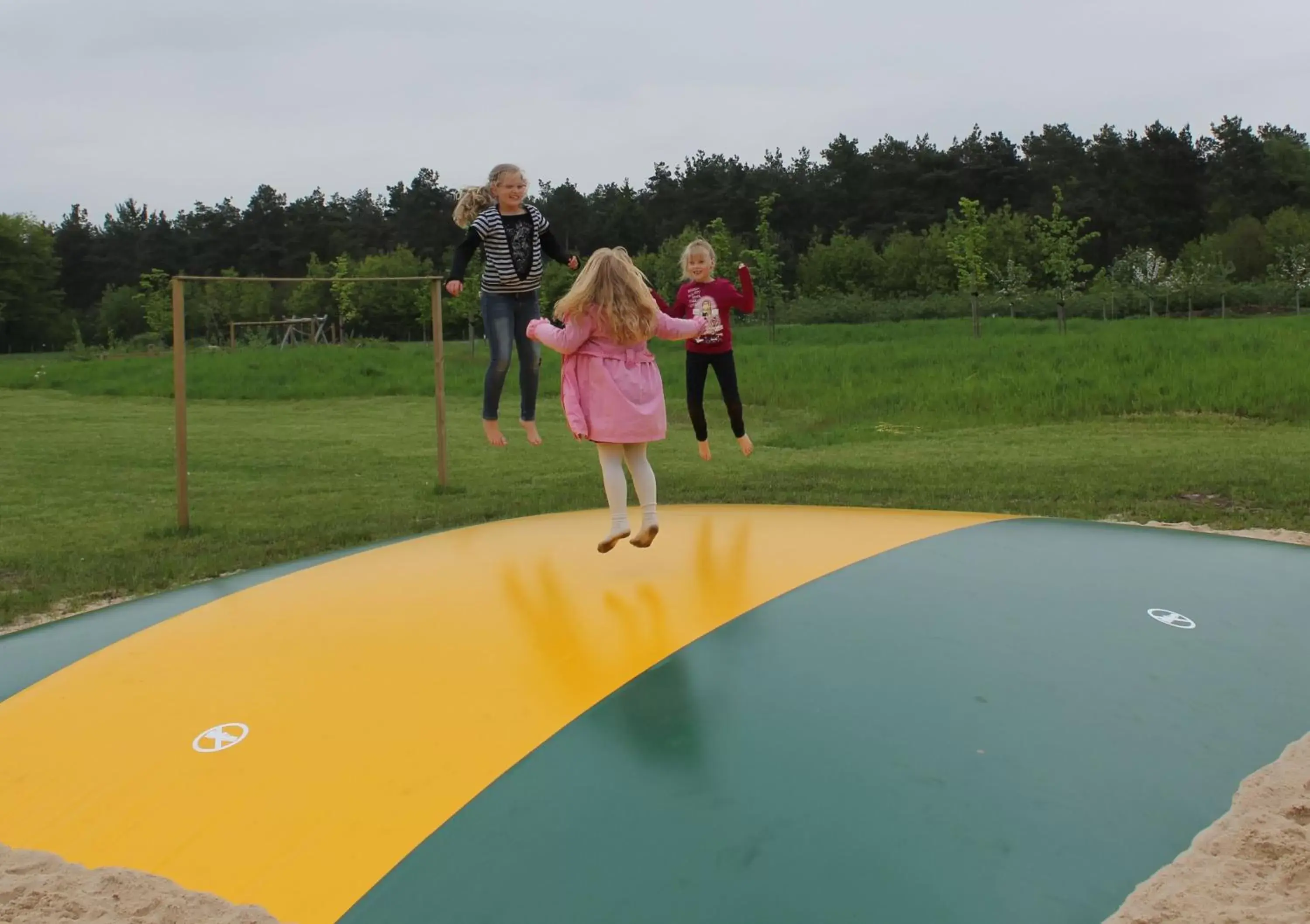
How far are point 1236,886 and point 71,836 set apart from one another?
340 cm

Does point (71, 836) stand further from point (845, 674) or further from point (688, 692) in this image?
point (845, 674)

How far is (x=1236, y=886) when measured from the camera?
3092 millimetres

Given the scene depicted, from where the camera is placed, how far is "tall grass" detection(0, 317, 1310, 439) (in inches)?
651

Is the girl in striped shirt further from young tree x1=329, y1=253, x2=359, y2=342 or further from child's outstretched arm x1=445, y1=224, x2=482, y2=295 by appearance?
young tree x1=329, y1=253, x2=359, y2=342

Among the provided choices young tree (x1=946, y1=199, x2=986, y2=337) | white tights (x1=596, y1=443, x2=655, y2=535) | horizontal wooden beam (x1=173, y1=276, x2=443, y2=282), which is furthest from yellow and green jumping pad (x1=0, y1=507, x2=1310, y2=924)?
young tree (x1=946, y1=199, x2=986, y2=337)

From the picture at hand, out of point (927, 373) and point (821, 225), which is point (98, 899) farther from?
point (821, 225)

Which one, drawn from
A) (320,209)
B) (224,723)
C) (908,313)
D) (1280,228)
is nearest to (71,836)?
A: (224,723)

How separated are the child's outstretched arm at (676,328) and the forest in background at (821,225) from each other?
33636mm

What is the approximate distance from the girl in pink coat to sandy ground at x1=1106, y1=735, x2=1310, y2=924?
107 inches

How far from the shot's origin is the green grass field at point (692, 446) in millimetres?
9406

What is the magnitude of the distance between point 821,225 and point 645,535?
55089mm

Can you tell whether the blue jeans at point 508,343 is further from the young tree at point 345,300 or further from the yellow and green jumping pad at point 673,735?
the young tree at point 345,300

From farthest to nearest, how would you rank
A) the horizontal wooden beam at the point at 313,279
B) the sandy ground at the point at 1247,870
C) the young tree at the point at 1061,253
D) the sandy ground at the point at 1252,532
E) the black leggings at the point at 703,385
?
1. the young tree at the point at 1061,253
2. the horizontal wooden beam at the point at 313,279
3. the sandy ground at the point at 1252,532
4. the black leggings at the point at 703,385
5. the sandy ground at the point at 1247,870

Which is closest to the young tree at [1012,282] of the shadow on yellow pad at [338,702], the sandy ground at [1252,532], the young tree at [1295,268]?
the young tree at [1295,268]
